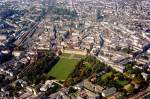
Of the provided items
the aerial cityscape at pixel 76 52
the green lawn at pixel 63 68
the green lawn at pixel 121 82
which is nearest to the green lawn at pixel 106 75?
the aerial cityscape at pixel 76 52

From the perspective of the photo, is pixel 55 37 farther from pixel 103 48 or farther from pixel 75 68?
pixel 75 68

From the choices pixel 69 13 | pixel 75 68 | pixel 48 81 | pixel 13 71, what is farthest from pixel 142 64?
pixel 69 13

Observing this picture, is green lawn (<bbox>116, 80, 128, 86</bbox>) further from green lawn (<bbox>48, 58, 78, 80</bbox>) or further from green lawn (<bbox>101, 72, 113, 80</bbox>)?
green lawn (<bbox>48, 58, 78, 80</bbox>)

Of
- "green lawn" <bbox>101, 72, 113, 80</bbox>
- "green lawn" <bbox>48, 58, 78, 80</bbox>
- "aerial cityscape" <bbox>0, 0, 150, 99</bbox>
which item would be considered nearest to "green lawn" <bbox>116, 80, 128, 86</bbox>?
"aerial cityscape" <bbox>0, 0, 150, 99</bbox>

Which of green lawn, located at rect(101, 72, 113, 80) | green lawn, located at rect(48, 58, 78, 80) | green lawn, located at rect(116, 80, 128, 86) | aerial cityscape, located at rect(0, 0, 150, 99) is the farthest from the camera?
green lawn, located at rect(48, 58, 78, 80)

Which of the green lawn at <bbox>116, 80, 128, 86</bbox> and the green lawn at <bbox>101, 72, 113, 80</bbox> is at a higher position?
the green lawn at <bbox>101, 72, 113, 80</bbox>

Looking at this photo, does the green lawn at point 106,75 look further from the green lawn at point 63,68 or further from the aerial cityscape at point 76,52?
the green lawn at point 63,68

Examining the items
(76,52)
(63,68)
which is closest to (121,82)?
(63,68)
